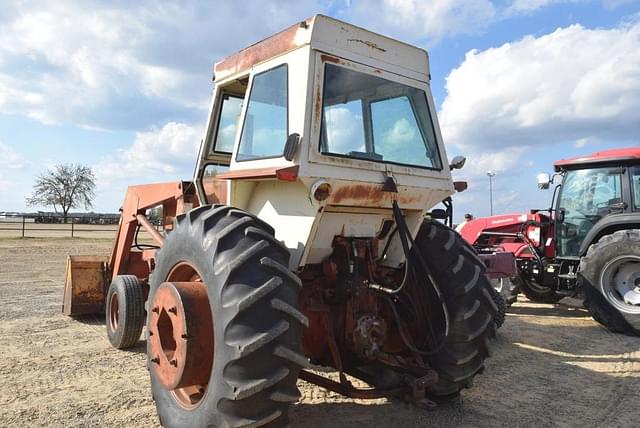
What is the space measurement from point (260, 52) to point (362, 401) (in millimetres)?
2786

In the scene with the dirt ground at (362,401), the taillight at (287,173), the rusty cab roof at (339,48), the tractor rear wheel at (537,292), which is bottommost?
the dirt ground at (362,401)

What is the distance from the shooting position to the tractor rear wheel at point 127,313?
5.47 metres

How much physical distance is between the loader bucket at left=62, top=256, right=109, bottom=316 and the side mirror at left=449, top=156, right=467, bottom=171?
4.78 metres

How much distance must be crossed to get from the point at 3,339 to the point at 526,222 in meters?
8.32

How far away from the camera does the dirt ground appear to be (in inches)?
152

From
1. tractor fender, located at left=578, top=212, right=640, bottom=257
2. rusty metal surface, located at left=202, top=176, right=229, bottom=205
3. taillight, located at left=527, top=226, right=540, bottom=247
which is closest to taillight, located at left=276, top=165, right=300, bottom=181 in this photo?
rusty metal surface, located at left=202, top=176, right=229, bottom=205

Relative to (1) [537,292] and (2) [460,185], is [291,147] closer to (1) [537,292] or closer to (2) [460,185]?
(2) [460,185]

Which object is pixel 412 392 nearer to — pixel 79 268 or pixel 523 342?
pixel 523 342

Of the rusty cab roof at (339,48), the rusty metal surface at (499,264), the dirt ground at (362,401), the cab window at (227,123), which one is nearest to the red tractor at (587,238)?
the dirt ground at (362,401)

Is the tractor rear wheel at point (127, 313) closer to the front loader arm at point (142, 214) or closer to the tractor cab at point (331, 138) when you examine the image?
the front loader arm at point (142, 214)

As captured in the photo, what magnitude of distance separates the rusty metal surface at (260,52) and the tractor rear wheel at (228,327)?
1171 mm

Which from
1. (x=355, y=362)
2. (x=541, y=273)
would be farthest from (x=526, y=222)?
(x=355, y=362)

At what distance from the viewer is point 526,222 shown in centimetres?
966

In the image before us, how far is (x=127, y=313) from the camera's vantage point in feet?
17.9
